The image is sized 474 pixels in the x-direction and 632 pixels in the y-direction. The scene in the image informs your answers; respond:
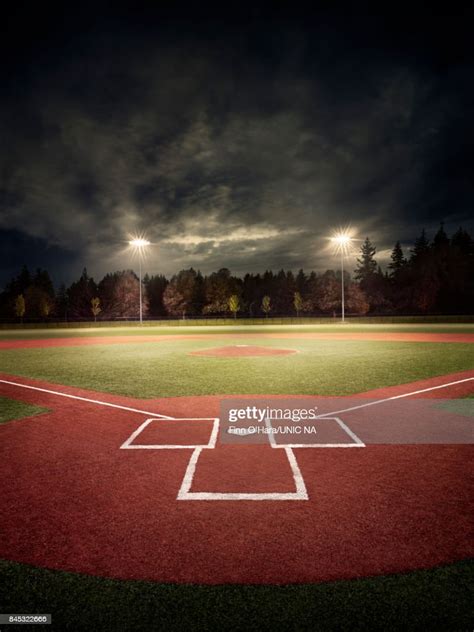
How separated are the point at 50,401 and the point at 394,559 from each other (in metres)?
8.67

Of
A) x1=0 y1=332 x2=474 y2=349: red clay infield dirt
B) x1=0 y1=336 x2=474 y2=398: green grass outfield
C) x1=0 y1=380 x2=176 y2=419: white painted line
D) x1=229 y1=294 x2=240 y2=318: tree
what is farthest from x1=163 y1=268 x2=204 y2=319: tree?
x1=0 y1=380 x2=176 y2=419: white painted line

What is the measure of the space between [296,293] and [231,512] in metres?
92.6

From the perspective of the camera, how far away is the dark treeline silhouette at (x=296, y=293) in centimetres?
7938

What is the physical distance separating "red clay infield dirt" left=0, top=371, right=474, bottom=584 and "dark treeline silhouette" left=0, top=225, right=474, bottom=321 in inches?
2860

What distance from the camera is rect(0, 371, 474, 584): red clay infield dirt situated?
3373mm

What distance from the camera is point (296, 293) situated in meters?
95.3

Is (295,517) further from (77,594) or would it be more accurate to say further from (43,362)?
(43,362)

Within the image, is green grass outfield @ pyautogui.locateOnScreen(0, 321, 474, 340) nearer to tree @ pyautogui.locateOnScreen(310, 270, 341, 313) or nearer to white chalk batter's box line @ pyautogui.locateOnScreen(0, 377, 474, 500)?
white chalk batter's box line @ pyautogui.locateOnScreen(0, 377, 474, 500)

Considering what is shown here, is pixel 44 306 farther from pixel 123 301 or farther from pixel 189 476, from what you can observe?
pixel 189 476

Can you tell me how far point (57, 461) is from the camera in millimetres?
A: 5746

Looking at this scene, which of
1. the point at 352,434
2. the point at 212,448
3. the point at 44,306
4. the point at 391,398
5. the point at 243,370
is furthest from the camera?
the point at 44,306

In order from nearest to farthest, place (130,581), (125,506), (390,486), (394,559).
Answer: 1. (130,581)
2. (394,559)
3. (125,506)
4. (390,486)

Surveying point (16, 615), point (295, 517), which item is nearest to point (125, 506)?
point (16, 615)

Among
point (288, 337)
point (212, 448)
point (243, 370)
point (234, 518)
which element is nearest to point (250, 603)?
point (234, 518)
